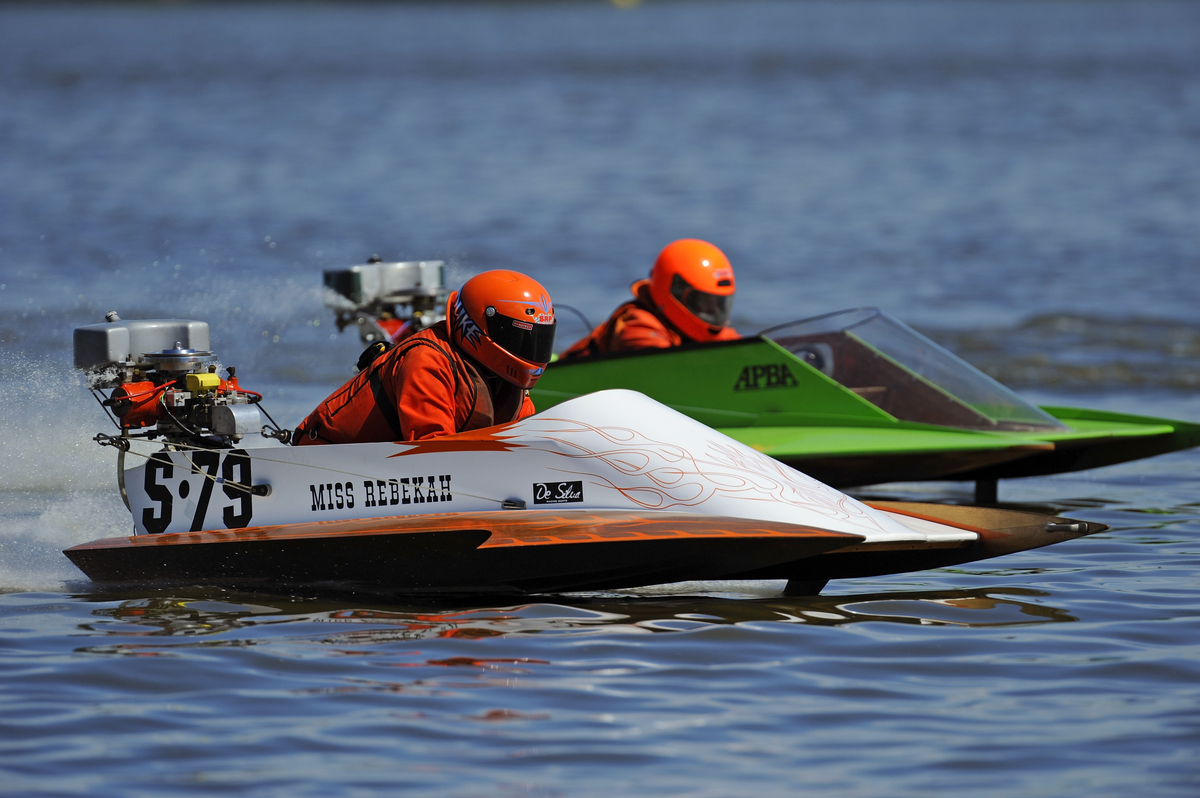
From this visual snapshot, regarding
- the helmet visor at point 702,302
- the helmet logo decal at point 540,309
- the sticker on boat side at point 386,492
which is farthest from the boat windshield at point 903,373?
the sticker on boat side at point 386,492

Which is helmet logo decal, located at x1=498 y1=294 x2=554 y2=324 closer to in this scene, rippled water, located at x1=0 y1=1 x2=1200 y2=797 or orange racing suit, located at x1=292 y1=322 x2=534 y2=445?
orange racing suit, located at x1=292 y1=322 x2=534 y2=445

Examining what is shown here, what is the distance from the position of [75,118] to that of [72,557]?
27.4 m

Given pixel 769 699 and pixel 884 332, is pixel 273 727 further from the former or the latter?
pixel 884 332

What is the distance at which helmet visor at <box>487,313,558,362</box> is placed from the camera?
17.5 feet

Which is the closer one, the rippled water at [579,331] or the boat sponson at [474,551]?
the rippled water at [579,331]

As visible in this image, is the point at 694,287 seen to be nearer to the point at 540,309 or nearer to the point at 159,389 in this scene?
the point at 540,309

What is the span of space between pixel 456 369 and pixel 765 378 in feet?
9.29

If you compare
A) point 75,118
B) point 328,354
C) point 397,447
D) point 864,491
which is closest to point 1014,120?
point 75,118

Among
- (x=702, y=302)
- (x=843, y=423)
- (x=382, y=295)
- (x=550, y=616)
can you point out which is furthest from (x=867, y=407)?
(x=550, y=616)

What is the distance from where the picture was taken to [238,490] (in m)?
5.43

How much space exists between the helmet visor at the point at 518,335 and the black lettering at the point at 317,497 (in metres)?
0.82

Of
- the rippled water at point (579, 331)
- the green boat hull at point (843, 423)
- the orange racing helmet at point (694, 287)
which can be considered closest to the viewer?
the rippled water at point (579, 331)

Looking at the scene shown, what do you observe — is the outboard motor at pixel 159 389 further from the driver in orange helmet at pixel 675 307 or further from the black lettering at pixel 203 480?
the driver in orange helmet at pixel 675 307

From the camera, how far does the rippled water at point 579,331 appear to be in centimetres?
399
